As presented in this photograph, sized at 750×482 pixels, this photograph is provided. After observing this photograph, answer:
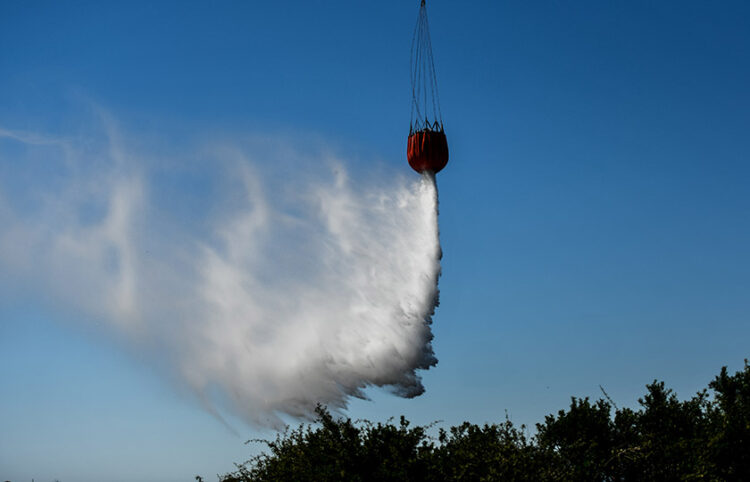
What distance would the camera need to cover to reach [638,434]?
4194 centimetres

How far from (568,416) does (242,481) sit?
75.7 feet

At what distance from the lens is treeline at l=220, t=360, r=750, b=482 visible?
29.0 metres

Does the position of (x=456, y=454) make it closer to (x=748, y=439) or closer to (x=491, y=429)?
(x=491, y=429)

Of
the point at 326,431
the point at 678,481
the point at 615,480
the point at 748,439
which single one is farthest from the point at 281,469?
the point at 748,439

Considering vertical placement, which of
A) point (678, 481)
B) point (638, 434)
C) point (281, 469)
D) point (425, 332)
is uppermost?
point (425, 332)

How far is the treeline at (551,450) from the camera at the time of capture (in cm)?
2900

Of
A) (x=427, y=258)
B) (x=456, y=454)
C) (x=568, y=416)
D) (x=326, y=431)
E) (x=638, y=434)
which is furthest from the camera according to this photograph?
(x=427, y=258)

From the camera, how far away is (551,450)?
3262 centimetres

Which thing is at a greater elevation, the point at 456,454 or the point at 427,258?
the point at 427,258

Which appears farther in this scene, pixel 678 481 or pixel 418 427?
pixel 418 427

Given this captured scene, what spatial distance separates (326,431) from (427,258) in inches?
737

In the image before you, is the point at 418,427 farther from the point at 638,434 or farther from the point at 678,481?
the point at 638,434

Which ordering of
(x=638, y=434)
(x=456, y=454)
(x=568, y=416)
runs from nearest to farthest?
1. (x=456, y=454)
2. (x=638, y=434)
3. (x=568, y=416)

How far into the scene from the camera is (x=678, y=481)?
30828mm
